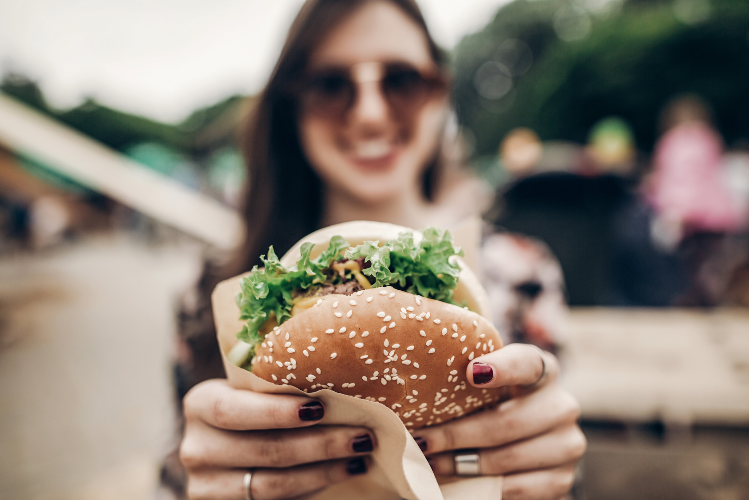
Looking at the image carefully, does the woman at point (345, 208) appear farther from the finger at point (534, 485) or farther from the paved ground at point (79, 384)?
the paved ground at point (79, 384)

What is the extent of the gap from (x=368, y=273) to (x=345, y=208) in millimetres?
1363

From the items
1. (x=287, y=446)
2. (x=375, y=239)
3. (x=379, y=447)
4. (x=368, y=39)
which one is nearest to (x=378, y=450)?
(x=379, y=447)

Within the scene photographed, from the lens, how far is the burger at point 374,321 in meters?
1.09

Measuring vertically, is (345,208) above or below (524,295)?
above

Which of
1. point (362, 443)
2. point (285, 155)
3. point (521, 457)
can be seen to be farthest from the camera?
point (285, 155)

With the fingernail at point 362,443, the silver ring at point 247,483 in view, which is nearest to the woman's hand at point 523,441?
the fingernail at point 362,443

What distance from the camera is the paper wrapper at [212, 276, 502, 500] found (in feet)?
3.54

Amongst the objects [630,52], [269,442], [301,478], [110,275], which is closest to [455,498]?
[301,478]

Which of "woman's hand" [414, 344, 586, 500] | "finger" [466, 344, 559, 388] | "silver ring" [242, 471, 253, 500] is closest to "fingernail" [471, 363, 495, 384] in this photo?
"finger" [466, 344, 559, 388]

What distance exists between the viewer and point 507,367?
46.1 inches

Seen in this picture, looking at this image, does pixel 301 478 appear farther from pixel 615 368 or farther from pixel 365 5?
pixel 615 368

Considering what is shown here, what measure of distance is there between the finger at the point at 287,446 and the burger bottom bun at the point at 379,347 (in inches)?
6.4

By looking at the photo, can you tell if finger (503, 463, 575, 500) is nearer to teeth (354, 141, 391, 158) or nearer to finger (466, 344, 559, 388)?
finger (466, 344, 559, 388)

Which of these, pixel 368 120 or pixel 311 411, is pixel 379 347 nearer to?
pixel 311 411
